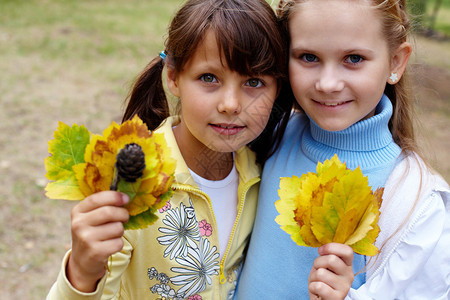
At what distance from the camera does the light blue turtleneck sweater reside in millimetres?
1774

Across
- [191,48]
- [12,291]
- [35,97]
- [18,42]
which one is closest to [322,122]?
[191,48]

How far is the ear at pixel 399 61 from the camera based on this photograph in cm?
181

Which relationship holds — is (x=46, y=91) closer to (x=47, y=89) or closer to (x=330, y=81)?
(x=47, y=89)

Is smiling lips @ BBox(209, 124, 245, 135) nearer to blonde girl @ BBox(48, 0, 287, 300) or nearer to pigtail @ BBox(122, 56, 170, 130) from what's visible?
blonde girl @ BBox(48, 0, 287, 300)

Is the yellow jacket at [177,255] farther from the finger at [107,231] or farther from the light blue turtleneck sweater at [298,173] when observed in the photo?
the finger at [107,231]

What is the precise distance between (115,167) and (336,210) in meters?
0.58

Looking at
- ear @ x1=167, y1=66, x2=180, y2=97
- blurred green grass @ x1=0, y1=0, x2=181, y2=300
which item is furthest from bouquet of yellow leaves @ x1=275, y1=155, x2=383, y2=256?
blurred green grass @ x1=0, y1=0, x2=181, y2=300

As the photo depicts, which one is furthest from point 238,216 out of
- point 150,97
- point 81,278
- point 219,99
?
point 81,278

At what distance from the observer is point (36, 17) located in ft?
30.5

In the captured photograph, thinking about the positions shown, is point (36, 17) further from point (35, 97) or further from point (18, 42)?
point (35, 97)

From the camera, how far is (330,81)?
1642 mm

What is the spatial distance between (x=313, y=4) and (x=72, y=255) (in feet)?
3.86

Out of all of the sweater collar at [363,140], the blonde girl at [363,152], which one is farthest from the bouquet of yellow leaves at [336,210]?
the sweater collar at [363,140]

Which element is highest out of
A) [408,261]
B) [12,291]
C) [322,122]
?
[322,122]
